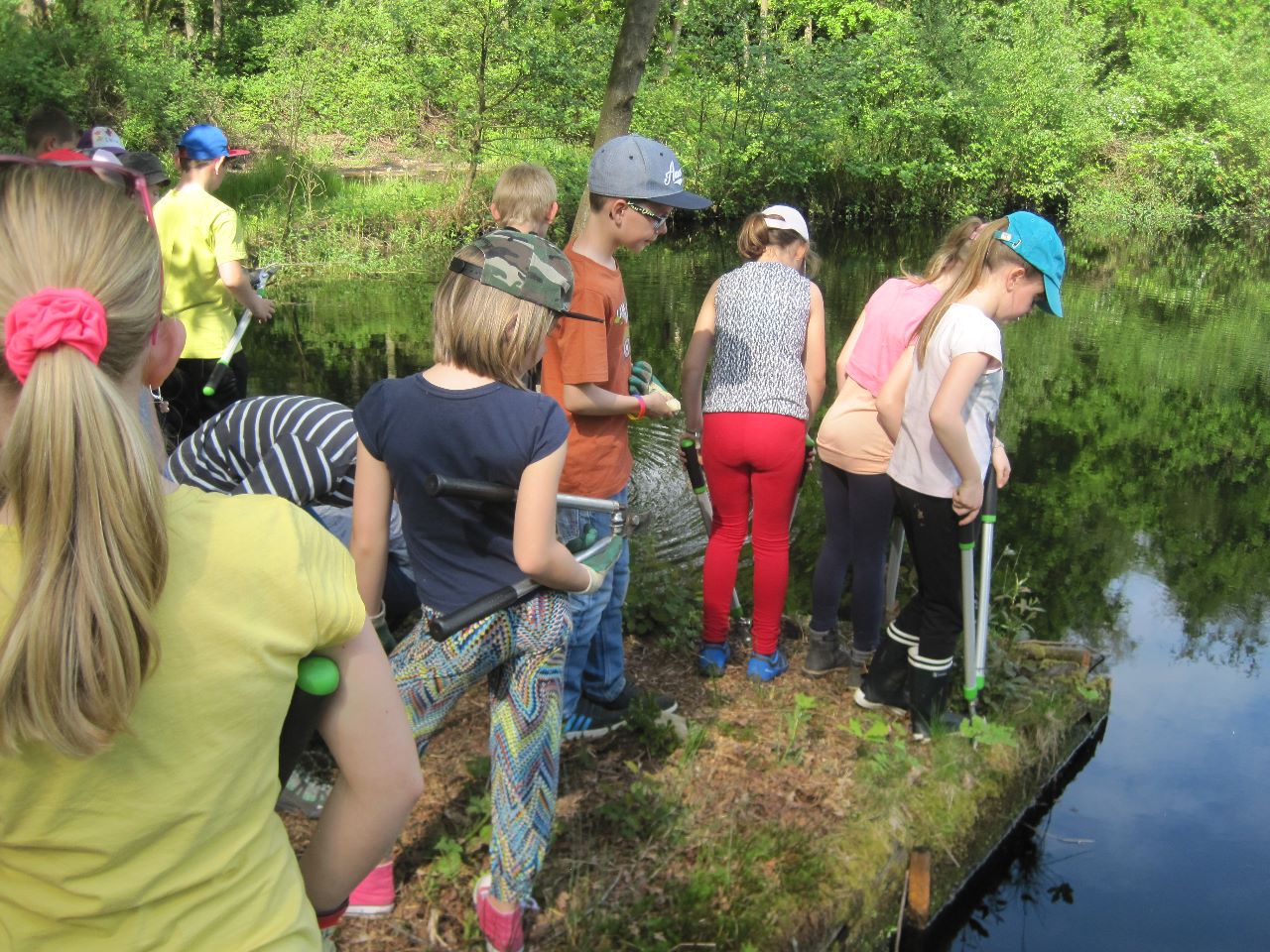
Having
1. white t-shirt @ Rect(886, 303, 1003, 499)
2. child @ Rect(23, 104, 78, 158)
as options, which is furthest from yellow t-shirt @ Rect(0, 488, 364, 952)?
child @ Rect(23, 104, 78, 158)

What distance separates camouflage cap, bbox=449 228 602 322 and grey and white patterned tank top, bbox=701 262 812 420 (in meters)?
1.52

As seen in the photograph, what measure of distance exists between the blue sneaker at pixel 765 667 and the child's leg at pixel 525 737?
70.6 inches

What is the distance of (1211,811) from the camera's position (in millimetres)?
4531

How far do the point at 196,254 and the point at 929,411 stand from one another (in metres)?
3.46

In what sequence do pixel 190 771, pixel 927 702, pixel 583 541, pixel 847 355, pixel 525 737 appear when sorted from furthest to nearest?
pixel 847 355 < pixel 927 702 < pixel 583 541 < pixel 525 737 < pixel 190 771

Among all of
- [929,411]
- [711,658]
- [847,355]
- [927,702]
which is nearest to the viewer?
[929,411]

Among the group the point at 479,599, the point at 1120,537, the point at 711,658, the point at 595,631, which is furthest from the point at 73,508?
the point at 1120,537

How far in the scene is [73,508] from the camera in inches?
42.1

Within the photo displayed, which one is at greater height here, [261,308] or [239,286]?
[239,286]

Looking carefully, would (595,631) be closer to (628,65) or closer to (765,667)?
(765,667)

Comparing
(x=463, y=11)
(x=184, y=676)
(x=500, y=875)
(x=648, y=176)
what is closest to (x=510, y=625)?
(x=500, y=875)

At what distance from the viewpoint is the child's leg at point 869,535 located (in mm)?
4059

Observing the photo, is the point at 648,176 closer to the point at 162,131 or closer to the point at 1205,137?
the point at 162,131

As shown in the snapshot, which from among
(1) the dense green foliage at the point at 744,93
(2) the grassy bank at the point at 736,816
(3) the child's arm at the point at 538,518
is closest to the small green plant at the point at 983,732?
(2) the grassy bank at the point at 736,816
